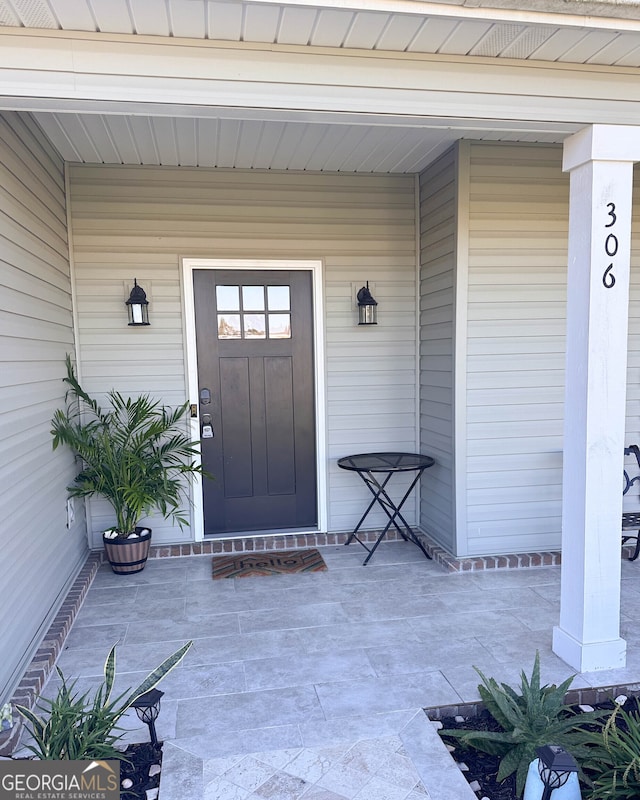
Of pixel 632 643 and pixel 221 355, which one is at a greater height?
pixel 221 355

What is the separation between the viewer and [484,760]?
1928 mm

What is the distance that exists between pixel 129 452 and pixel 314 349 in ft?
4.85

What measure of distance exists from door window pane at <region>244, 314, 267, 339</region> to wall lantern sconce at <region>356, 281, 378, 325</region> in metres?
0.71

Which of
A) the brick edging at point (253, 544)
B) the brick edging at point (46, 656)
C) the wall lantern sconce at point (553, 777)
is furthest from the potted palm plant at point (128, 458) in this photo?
the wall lantern sconce at point (553, 777)

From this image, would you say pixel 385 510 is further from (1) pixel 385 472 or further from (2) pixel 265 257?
(2) pixel 265 257

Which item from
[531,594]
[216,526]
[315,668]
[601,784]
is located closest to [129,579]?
[216,526]

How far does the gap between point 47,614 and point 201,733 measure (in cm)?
121

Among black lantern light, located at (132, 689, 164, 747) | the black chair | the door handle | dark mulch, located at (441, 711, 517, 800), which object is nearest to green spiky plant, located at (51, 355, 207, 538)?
the door handle

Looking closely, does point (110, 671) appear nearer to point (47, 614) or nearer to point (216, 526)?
point (47, 614)

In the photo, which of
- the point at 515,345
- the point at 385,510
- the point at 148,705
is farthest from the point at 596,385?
the point at 148,705

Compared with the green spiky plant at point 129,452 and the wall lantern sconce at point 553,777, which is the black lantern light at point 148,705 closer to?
the wall lantern sconce at point 553,777

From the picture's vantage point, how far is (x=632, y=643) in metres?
2.65

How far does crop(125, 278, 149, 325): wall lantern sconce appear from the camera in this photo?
12.3 feet

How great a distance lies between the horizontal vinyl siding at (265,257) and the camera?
12.4 ft
